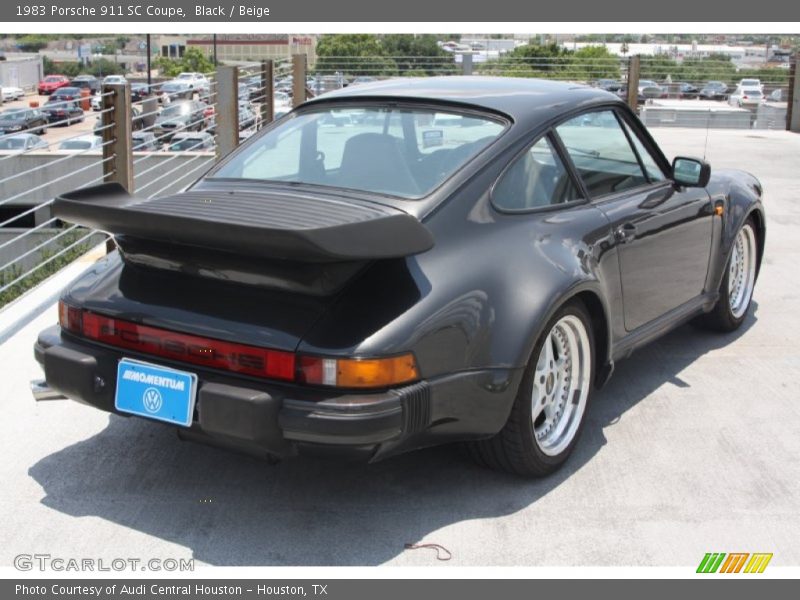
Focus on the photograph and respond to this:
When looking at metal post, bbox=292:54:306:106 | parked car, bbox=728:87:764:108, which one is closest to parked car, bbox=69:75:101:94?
parked car, bbox=728:87:764:108

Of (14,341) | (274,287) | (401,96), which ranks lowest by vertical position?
(14,341)

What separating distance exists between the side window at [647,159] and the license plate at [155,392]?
8.61 feet

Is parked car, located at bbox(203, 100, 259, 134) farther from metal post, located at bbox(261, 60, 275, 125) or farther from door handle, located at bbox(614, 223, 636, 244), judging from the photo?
door handle, located at bbox(614, 223, 636, 244)

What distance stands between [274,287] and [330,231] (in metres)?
0.41

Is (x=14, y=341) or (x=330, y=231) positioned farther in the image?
(x=14, y=341)

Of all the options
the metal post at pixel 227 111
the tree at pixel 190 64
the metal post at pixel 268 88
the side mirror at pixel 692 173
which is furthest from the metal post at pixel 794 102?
the tree at pixel 190 64

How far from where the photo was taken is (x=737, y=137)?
17172mm

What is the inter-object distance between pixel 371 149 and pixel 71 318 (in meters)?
1.36

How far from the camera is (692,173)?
503 centimetres

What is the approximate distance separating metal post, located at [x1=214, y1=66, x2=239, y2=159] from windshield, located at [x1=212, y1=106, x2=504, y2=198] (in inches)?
195

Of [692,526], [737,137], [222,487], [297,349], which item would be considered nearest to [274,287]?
[297,349]

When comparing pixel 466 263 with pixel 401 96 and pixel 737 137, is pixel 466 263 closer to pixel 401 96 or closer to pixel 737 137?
pixel 401 96

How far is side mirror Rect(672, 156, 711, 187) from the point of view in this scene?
5023mm

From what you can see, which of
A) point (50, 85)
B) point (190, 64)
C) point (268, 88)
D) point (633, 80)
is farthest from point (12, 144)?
point (190, 64)
